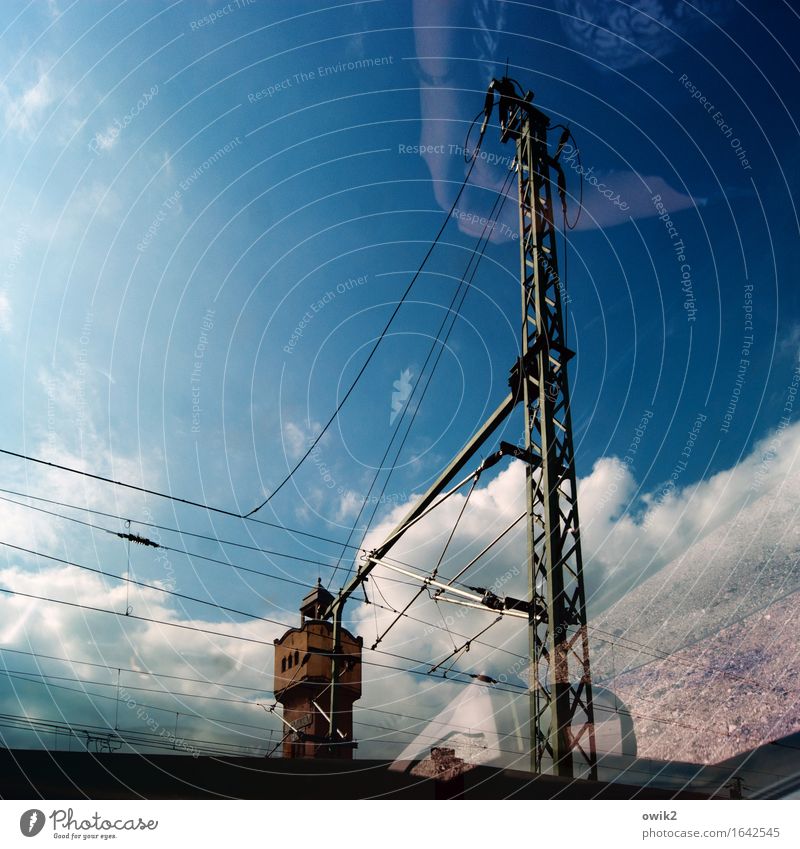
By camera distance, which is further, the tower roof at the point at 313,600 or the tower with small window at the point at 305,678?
the tower roof at the point at 313,600

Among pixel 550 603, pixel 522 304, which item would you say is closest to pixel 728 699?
pixel 550 603

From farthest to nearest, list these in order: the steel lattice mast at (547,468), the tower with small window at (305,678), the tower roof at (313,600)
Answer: the tower roof at (313,600) → the tower with small window at (305,678) → the steel lattice mast at (547,468)

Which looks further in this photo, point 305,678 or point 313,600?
point 313,600

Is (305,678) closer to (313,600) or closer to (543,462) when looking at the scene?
(313,600)

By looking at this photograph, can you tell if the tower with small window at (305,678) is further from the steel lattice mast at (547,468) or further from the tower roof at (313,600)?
the steel lattice mast at (547,468)

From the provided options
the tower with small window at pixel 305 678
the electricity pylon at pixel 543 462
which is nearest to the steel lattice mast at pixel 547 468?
the electricity pylon at pixel 543 462

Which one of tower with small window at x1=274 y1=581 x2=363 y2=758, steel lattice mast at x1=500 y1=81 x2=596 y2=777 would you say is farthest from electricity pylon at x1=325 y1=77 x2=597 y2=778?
tower with small window at x1=274 y1=581 x2=363 y2=758

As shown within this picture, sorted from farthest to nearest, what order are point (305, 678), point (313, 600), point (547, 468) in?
point (313, 600) < point (305, 678) < point (547, 468)

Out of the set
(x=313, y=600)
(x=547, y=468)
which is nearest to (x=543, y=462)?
(x=547, y=468)

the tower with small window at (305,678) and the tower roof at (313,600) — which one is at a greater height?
the tower roof at (313,600)

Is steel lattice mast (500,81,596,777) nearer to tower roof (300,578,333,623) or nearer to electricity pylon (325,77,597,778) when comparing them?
electricity pylon (325,77,597,778)

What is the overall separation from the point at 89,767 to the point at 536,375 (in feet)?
28.9
